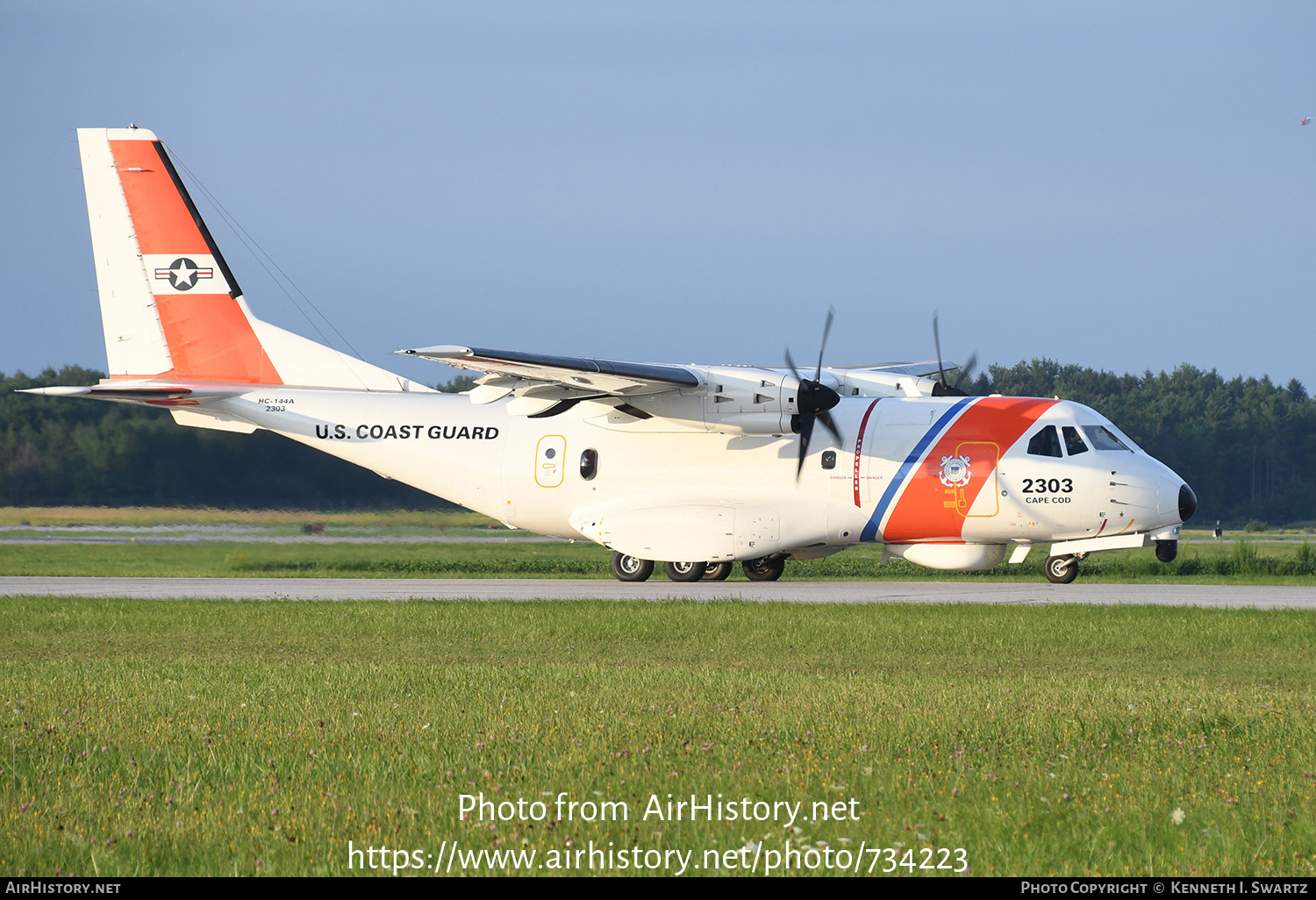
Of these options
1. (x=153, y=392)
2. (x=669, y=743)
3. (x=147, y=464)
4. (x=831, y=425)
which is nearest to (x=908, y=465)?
(x=831, y=425)

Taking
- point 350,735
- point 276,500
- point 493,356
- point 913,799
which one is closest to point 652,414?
point 493,356

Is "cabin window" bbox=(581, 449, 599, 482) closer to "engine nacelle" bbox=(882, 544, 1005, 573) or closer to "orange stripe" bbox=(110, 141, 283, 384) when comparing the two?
"engine nacelle" bbox=(882, 544, 1005, 573)

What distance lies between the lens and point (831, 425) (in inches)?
928

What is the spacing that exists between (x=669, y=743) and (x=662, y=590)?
1467 centimetres

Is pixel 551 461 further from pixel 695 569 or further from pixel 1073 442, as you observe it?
pixel 1073 442

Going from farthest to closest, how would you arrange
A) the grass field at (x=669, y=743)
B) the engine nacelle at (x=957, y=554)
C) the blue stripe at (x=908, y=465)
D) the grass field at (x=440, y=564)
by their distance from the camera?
the grass field at (x=440, y=564) → the engine nacelle at (x=957, y=554) → the blue stripe at (x=908, y=465) → the grass field at (x=669, y=743)

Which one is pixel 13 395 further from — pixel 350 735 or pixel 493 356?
pixel 350 735

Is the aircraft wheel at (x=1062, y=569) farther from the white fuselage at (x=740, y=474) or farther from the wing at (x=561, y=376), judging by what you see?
the wing at (x=561, y=376)

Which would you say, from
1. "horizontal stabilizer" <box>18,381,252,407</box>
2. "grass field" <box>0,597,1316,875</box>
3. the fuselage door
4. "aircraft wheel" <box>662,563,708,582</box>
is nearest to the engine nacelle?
"aircraft wheel" <box>662,563,708,582</box>

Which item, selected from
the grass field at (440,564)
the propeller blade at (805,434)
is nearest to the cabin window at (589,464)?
the propeller blade at (805,434)

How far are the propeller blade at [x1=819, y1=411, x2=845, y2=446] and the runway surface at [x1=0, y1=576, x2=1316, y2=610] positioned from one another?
2.79 metres

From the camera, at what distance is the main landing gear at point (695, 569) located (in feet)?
83.6
